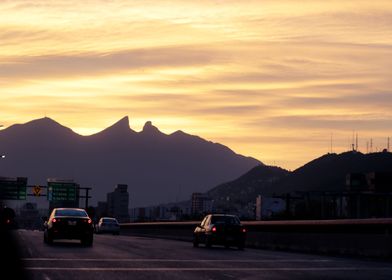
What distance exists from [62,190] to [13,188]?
19.7ft

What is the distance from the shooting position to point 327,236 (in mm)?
39562

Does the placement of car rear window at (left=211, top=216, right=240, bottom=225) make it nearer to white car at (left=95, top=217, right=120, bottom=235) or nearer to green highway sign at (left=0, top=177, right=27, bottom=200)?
white car at (left=95, top=217, right=120, bottom=235)

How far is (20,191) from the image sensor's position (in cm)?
12125

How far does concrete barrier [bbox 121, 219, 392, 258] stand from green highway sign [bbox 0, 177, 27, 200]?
72622 mm

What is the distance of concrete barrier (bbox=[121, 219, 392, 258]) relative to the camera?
3519 centimetres

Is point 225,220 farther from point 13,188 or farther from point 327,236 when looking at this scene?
point 13,188

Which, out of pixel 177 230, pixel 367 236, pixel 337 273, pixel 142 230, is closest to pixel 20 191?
pixel 142 230

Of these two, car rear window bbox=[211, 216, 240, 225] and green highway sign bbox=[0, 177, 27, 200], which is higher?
green highway sign bbox=[0, 177, 27, 200]

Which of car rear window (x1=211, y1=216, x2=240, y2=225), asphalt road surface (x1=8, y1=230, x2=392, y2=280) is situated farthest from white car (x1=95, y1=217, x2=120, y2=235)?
asphalt road surface (x1=8, y1=230, x2=392, y2=280)

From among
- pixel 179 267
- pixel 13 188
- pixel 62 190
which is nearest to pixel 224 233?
pixel 179 267

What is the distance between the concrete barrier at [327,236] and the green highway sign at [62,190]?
237 ft

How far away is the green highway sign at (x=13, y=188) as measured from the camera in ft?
397

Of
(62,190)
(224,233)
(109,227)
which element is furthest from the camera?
(62,190)


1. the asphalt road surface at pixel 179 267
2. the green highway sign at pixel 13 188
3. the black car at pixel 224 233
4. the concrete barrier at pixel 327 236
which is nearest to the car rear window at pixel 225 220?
the black car at pixel 224 233
